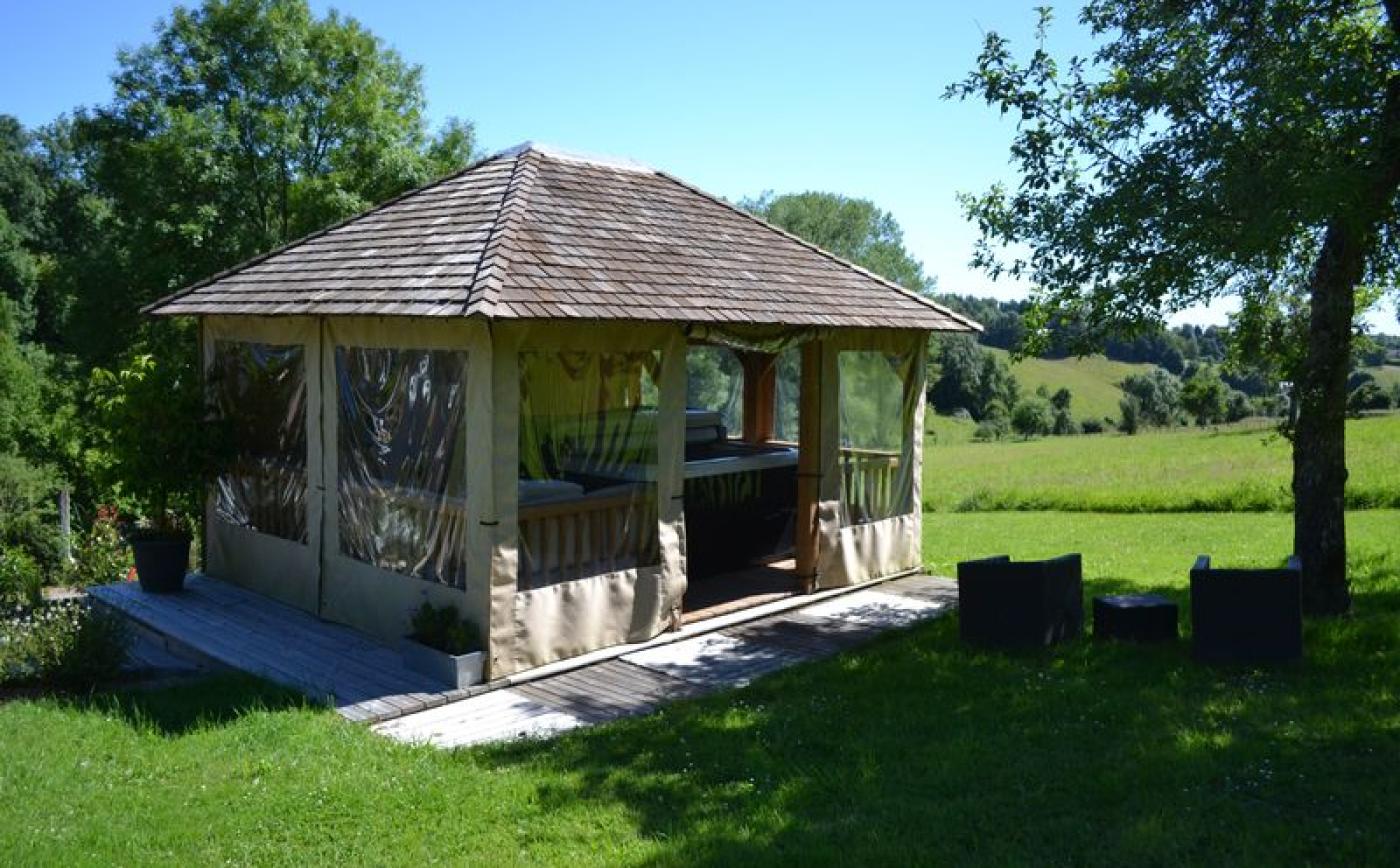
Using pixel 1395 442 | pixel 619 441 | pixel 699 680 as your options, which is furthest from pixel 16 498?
pixel 1395 442

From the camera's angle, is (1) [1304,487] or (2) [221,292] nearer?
(1) [1304,487]

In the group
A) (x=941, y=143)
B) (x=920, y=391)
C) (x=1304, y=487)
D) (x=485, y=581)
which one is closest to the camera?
(x=485, y=581)

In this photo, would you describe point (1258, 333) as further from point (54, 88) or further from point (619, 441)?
point (54, 88)

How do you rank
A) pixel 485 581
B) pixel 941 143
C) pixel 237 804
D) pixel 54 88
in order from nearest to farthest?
pixel 237 804 → pixel 485 581 → pixel 941 143 → pixel 54 88

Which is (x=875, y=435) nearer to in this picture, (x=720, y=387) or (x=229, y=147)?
(x=720, y=387)

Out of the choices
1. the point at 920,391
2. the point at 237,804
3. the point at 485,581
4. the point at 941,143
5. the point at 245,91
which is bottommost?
the point at 237,804

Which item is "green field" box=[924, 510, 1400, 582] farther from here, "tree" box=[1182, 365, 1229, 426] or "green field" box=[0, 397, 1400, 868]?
"tree" box=[1182, 365, 1229, 426]

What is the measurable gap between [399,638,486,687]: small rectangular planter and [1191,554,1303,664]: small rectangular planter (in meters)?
4.79

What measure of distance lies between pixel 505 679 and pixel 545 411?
6.69 feet

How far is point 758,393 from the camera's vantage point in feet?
43.0

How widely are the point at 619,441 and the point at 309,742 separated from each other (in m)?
3.53

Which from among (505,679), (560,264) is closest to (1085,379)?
(560,264)

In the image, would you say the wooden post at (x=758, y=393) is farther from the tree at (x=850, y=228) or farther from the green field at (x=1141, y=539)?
the tree at (x=850, y=228)

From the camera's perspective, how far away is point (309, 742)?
6.61 m
